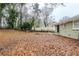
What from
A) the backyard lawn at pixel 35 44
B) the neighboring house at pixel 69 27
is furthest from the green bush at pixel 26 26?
the neighboring house at pixel 69 27

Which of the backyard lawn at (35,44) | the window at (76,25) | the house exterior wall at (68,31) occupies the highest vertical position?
the window at (76,25)

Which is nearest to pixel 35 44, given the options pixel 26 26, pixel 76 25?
→ pixel 26 26

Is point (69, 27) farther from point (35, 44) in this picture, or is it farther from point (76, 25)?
point (35, 44)

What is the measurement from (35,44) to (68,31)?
1.57 feet

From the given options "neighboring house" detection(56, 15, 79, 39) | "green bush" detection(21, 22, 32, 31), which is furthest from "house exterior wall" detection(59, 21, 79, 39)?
"green bush" detection(21, 22, 32, 31)

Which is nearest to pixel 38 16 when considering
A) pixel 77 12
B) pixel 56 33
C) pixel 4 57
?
pixel 56 33

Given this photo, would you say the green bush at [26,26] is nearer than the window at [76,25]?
No

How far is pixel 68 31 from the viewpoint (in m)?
2.69

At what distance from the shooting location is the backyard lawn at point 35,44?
8.56 ft

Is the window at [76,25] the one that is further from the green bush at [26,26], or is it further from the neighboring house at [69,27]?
the green bush at [26,26]

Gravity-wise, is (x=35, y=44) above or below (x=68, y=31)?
below

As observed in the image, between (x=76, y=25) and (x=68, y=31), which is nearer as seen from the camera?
(x=76, y=25)

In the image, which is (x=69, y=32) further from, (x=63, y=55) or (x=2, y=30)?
(x=2, y=30)

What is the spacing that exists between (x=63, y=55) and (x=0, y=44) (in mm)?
849
